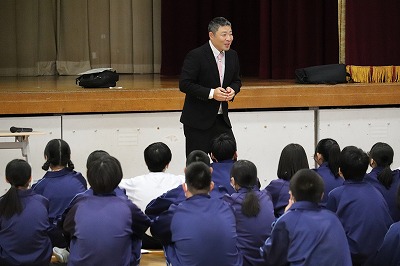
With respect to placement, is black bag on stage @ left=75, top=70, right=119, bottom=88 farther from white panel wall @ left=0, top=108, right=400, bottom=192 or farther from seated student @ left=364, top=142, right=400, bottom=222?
seated student @ left=364, top=142, right=400, bottom=222

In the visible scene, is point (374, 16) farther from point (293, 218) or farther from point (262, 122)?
point (293, 218)

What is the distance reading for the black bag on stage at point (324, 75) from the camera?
7.95 metres

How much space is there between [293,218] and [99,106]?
12.4ft

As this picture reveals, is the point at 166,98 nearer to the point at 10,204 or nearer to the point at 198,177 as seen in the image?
the point at 10,204

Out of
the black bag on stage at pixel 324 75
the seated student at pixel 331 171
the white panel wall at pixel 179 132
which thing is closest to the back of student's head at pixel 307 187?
the seated student at pixel 331 171

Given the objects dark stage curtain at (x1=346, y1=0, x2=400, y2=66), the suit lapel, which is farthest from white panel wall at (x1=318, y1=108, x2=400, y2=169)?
the suit lapel

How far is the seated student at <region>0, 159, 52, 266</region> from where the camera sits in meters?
4.55

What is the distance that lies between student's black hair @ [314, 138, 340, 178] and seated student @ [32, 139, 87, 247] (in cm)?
154

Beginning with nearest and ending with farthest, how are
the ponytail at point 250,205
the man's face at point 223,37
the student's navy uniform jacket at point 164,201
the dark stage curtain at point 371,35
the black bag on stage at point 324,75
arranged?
the ponytail at point 250,205
the student's navy uniform jacket at point 164,201
the man's face at point 223,37
the black bag on stage at point 324,75
the dark stage curtain at point 371,35

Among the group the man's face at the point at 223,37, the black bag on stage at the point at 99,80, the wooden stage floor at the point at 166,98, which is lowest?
the wooden stage floor at the point at 166,98

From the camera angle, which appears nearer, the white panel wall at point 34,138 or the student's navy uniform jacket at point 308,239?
the student's navy uniform jacket at point 308,239

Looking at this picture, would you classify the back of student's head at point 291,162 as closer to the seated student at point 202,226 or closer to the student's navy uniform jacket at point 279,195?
the student's navy uniform jacket at point 279,195

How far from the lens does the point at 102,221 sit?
13.9 feet

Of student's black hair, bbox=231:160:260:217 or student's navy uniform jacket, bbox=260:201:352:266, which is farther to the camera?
student's black hair, bbox=231:160:260:217
